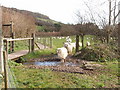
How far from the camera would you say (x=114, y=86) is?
17.2 ft

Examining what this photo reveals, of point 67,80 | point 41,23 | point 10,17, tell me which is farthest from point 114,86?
point 41,23

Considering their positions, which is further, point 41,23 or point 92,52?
point 41,23

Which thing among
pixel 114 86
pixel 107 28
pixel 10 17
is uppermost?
pixel 10 17

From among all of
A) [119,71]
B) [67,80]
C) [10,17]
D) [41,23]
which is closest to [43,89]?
[67,80]

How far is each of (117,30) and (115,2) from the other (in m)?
2.11

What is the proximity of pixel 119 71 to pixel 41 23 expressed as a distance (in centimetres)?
3976

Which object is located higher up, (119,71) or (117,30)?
(117,30)

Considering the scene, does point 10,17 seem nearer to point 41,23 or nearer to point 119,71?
point 119,71

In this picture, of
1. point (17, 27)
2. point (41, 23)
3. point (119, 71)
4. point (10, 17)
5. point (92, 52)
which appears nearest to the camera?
point (119, 71)

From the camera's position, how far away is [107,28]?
12891 millimetres

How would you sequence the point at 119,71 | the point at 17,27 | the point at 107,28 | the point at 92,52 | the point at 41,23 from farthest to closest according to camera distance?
the point at 41,23 < the point at 17,27 < the point at 107,28 < the point at 92,52 < the point at 119,71

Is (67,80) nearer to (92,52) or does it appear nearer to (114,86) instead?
(114,86)

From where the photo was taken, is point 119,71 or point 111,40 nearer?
point 119,71

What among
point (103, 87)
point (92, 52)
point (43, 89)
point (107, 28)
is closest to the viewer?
point (43, 89)
